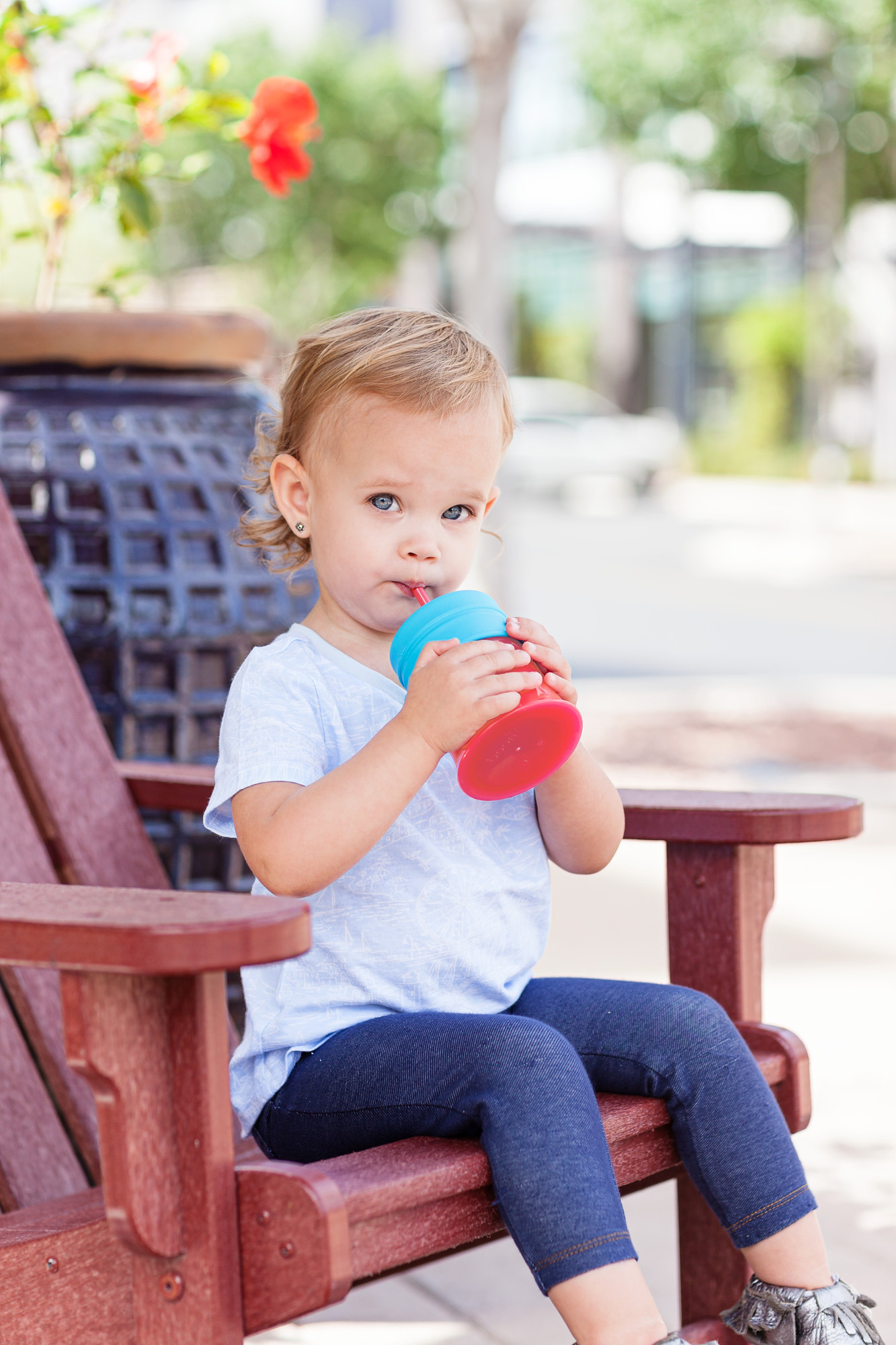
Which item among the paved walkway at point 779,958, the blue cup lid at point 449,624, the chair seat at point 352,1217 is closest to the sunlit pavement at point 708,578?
the paved walkway at point 779,958

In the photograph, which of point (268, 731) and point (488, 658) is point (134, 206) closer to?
point (268, 731)

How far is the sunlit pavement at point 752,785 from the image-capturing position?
93.2 inches

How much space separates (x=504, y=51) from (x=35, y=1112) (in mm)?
5966

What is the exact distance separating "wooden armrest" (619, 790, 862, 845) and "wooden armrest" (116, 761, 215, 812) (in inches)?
20.3

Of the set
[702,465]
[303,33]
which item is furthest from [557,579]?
[303,33]

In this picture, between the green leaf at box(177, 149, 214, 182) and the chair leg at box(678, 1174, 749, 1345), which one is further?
the green leaf at box(177, 149, 214, 182)

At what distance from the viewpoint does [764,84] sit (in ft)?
75.2

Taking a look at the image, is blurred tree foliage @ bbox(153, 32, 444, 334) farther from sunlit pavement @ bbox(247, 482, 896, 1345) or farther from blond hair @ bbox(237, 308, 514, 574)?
blond hair @ bbox(237, 308, 514, 574)

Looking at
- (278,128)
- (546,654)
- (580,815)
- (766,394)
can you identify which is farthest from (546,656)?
(766,394)

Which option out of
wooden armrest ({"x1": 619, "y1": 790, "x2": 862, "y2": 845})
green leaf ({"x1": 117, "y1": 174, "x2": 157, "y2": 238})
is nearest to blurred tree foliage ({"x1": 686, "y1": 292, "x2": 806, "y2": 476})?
green leaf ({"x1": 117, "y1": 174, "x2": 157, "y2": 238})

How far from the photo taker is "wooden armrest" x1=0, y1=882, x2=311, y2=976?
3.79 ft

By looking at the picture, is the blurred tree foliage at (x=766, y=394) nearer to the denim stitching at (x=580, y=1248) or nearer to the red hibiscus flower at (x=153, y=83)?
the red hibiscus flower at (x=153, y=83)

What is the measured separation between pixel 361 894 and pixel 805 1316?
0.56 m

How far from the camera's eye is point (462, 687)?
1389 mm
